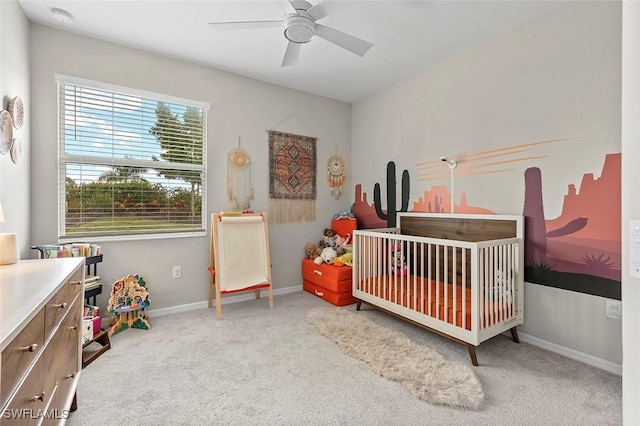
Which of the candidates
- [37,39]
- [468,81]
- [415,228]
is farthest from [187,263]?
[468,81]

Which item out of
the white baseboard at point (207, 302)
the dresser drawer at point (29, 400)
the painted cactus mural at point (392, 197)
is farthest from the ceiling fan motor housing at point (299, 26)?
the white baseboard at point (207, 302)

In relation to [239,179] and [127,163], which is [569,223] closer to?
[239,179]

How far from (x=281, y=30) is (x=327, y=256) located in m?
2.32

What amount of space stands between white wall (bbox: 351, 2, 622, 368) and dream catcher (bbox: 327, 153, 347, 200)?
4.07 feet

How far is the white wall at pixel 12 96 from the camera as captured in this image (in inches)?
76.0

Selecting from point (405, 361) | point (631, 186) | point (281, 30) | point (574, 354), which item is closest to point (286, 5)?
point (281, 30)

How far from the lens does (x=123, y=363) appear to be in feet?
6.85

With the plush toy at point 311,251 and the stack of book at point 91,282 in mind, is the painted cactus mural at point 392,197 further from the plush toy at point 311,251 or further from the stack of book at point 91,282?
the stack of book at point 91,282

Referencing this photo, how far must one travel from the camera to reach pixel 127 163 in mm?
2883

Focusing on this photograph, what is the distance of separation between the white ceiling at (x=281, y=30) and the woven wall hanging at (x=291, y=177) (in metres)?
0.81

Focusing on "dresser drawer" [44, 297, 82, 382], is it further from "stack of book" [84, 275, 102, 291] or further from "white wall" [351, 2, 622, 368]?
"white wall" [351, 2, 622, 368]

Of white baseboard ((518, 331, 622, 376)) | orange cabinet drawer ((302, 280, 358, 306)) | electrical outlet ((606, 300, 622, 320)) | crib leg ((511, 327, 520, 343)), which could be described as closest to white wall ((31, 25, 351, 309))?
orange cabinet drawer ((302, 280, 358, 306))

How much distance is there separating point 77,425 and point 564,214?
10.7 ft

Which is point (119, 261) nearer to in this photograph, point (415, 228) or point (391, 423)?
point (391, 423)
